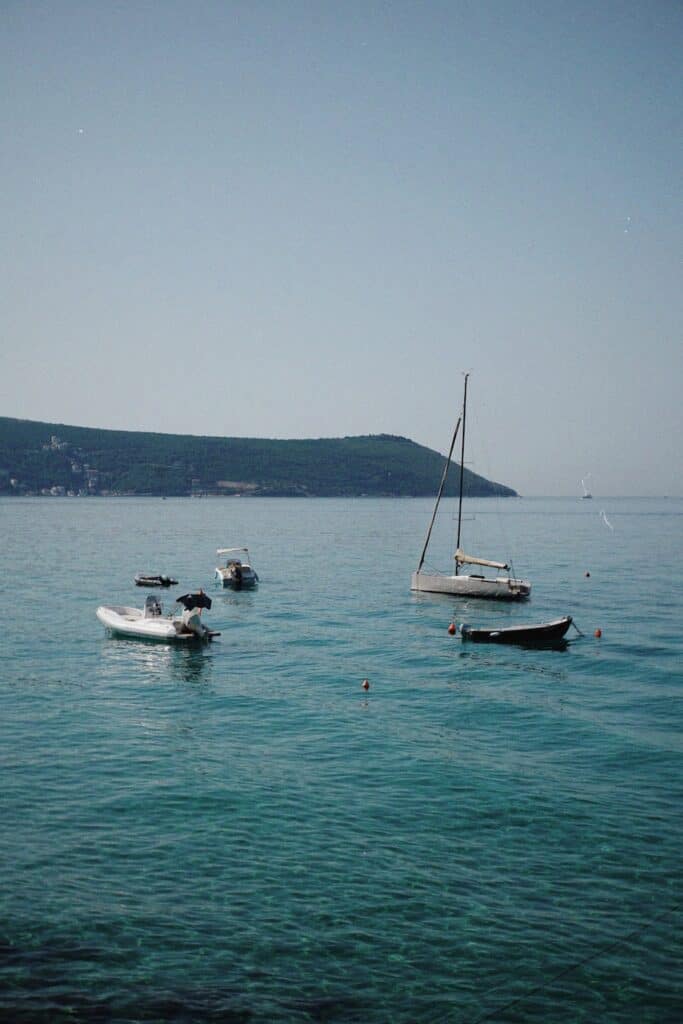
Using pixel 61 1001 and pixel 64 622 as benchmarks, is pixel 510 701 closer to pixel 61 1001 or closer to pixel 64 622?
pixel 61 1001

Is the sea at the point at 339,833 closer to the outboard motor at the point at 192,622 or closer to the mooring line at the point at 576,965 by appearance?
the mooring line at the point at 576,965

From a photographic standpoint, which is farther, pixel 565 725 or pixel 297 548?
pixel 297 548

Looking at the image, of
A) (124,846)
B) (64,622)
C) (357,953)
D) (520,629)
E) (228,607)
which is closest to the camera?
(357,953)

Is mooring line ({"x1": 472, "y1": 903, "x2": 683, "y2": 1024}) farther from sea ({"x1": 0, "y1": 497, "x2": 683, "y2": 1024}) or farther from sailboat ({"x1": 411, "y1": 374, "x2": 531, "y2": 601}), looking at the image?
sailboat ({"x1": 411, "y1": 374, "x2": 531, "y2": 601})

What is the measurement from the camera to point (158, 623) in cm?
4912

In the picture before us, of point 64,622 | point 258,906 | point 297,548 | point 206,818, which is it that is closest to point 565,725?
point 206,818

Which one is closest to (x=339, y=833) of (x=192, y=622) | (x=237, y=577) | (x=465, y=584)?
(x=192, y=622)

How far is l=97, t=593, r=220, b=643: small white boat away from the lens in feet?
156

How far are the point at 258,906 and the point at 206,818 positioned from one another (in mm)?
4950

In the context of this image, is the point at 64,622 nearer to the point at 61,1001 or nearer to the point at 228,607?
the point at 228,607

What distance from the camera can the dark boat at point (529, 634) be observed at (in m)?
50.7

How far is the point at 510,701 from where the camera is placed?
36.7m

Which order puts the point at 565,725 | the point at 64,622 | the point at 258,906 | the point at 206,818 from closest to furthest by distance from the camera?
the point at 258,906 < the point at 206,818 < the point at 565,725 < the point at 64,622

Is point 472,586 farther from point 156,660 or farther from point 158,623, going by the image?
point 156,660
